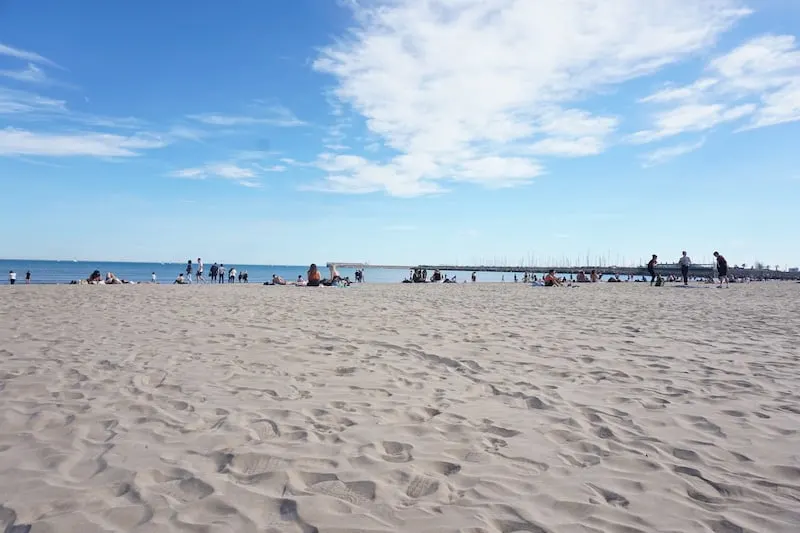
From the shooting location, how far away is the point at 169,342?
7.26m

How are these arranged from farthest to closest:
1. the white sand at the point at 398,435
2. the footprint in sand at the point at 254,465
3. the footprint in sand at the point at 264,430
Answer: the footprint in sand at the point at 264,430, the footprint in sand at the point at 254,465, the white sand at the point at 398,435

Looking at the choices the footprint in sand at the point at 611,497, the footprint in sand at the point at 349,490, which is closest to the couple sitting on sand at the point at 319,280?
the footprint in sand at the point at 349,490

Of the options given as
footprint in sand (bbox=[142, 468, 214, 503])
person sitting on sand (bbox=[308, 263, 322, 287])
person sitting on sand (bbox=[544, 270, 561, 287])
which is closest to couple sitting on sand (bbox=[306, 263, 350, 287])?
person sitting on sand (bbox=[308, 263, 322, 287])

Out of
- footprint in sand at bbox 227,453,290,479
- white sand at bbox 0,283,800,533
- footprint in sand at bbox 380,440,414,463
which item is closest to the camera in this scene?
white sand at bbox 0,283,800,533

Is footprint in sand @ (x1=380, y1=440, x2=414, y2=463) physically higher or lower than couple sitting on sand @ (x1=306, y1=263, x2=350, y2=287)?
lower

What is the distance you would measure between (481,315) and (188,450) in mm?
8744

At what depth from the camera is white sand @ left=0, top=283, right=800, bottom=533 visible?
2.53 m

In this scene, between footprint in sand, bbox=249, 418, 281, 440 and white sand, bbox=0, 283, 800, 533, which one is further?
footprint in sand, bbox=249, 418, 281, 440

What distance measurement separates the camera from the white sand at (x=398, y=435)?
8.30ft

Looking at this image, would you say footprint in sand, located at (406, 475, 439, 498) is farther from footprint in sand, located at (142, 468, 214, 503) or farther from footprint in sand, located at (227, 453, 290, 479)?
footprint in sand, located at (142, 468, 214, 503)

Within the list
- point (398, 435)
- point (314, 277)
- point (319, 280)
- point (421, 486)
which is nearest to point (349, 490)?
point (421, 486)

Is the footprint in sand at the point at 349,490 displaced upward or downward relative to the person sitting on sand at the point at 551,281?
downward

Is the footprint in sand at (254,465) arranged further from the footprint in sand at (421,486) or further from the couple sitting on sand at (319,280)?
the couple sitting on sand at (319,280)

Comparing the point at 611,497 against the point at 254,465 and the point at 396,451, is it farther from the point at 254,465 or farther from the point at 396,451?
the point at 254,465
